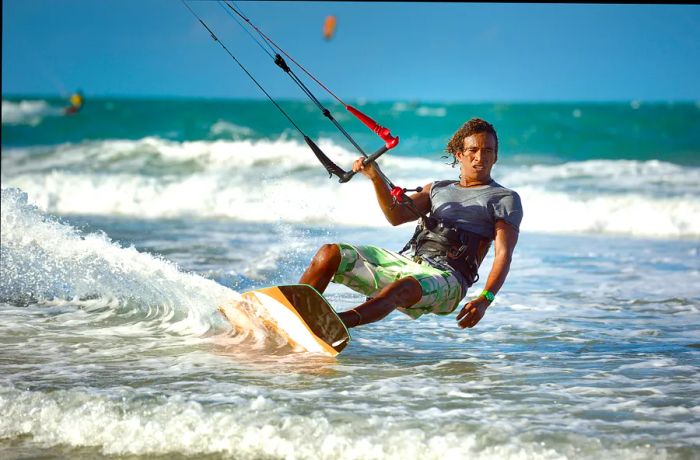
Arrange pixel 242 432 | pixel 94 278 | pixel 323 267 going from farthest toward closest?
pixel 94 278, pixel 323 267, pixel 242 432

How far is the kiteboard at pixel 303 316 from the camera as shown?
4090mm

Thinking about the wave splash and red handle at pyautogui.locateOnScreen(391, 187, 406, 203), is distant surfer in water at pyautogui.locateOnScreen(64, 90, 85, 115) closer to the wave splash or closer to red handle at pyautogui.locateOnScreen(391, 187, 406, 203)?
the wave splash

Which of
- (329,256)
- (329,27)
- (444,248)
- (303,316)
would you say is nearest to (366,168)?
(329,256)

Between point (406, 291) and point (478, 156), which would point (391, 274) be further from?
point (478, 156)

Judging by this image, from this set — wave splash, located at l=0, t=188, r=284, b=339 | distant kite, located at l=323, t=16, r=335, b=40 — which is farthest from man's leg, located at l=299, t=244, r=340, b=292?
distant kite, located at l=323, t=16, r=335, b=40

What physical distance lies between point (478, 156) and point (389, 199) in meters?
0.47

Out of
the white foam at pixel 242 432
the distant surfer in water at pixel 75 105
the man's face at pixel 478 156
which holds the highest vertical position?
the distant surfer in water at pixel 75 105

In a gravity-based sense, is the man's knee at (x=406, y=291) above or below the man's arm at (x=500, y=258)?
below

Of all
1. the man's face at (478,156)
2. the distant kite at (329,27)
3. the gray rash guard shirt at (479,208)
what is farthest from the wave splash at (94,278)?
the distant kite at (329,27)

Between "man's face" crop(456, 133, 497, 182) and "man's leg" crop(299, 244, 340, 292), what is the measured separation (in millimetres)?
764

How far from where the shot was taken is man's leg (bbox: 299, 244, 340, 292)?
4184 mm

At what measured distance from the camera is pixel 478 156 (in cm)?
438

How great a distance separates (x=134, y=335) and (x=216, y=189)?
11.0 metres

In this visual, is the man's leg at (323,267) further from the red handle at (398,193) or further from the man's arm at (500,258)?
the man's arm at (500,258)
